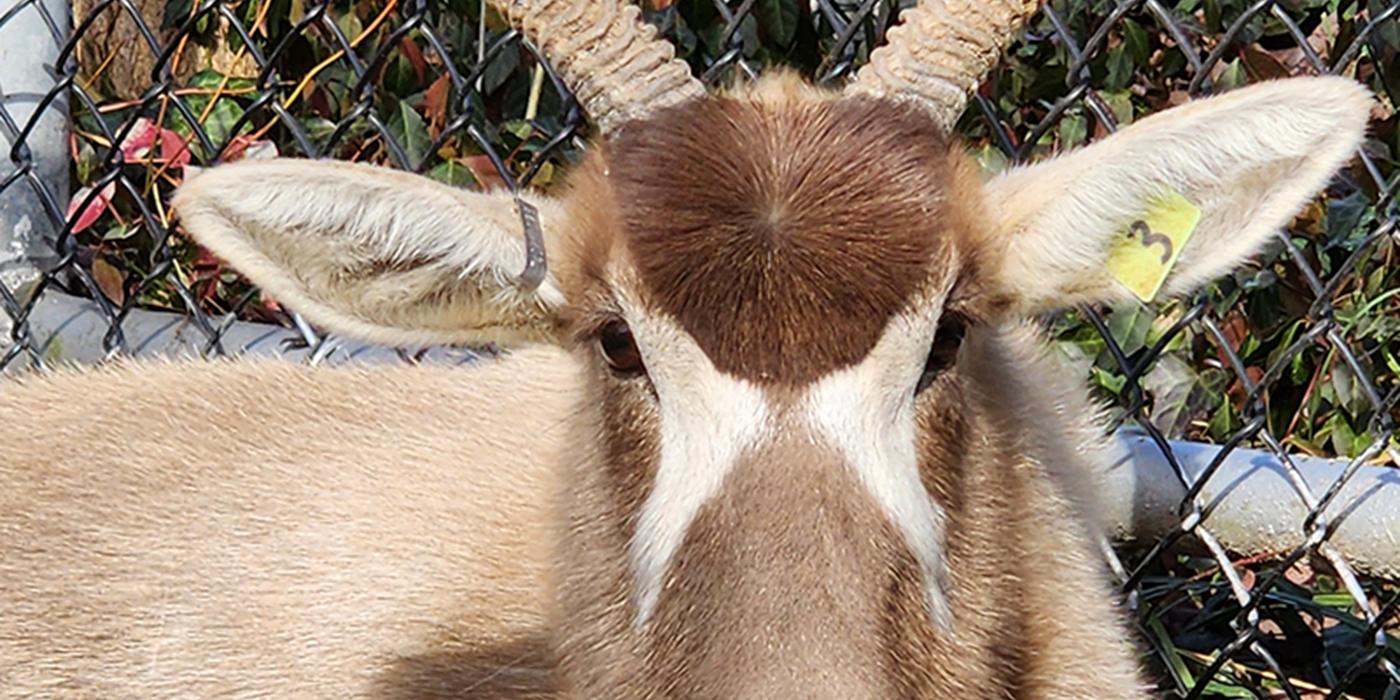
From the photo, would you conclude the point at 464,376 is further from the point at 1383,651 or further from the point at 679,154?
the point at 1383,651

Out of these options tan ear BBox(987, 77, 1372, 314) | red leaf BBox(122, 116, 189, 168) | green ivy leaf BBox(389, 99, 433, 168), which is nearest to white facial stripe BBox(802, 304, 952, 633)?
tan ear BBox(987, 77, 1372, 314)

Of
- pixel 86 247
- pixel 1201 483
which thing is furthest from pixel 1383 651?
pixel 86 247

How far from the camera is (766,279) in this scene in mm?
2338

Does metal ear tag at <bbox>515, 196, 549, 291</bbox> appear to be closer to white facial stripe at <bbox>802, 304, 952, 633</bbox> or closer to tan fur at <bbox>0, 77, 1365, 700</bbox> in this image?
tan fur at <bbox>0, 77, 1365, 700</bbox>

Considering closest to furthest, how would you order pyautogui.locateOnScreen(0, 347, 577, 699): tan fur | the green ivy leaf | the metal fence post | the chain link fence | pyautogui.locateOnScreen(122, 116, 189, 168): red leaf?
pyautogui.locateOnScreen(0, 347, 577, 699): tan fur, the chain link fence, the metal fence post, the green ivy leaf, pyautogui.locateOnScreen(122, 116, 189, 168): red leaf

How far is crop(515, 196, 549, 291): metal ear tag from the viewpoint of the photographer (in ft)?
8.50

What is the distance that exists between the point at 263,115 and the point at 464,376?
1719 millimetres

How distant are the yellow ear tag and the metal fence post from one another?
97.7 inches

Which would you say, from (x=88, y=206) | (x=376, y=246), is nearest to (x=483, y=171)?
(x=88, y=206)

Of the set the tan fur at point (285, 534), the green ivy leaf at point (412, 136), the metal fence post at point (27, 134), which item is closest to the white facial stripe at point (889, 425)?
the tan fur at point (285, 534)

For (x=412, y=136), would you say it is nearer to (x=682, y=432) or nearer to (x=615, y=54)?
(x=615, y=54)

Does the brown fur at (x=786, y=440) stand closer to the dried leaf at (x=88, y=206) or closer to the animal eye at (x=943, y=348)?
the animal eye at (x=943, y=348)

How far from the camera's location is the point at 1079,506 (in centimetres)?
303

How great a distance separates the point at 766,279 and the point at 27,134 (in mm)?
2411
